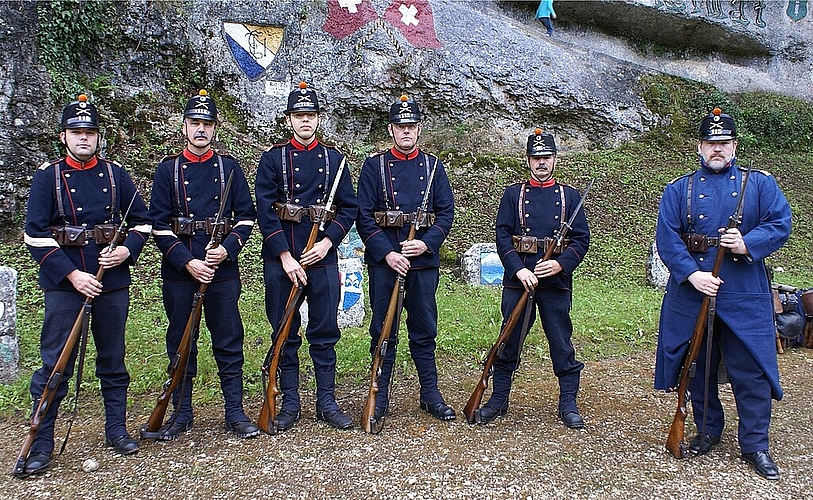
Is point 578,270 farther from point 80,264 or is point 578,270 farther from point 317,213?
point 80,264

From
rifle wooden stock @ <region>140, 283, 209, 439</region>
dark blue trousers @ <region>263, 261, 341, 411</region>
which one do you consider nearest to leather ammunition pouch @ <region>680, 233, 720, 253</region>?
dark blue trousers @ <region>263, 261, 341, 411</region>

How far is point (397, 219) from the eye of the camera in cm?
473

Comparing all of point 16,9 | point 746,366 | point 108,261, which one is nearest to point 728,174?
point 746,366

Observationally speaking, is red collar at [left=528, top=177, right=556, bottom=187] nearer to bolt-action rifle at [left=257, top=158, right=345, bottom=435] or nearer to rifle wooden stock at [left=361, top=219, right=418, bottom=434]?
rifle wooden stock at [left=361, top=219, right=418, bottom=434]

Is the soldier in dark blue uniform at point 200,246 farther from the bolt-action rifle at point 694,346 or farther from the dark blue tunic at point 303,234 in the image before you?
the bolt-action rifle at point 694,346

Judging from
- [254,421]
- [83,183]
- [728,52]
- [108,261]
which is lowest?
[254,421]

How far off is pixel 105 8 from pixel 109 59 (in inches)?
33.9

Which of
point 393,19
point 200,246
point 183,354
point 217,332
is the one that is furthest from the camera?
point 393,19

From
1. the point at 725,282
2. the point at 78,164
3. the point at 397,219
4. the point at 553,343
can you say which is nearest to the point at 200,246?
the point at 78,164

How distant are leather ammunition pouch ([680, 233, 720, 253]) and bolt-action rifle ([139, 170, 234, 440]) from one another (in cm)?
326

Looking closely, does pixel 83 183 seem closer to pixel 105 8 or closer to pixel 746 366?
Result: pixel 746 366

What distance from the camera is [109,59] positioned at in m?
10.8

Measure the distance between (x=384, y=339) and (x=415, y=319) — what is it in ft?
1.23

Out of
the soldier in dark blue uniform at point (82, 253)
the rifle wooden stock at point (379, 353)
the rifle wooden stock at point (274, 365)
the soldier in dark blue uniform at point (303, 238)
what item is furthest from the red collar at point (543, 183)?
Result: the soldier in dark blue uniform at point (82, 253)
